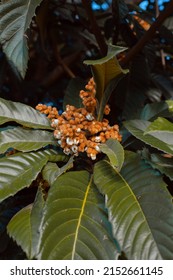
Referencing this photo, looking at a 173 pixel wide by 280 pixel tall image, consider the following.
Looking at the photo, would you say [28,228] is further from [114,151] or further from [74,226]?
[114,151]

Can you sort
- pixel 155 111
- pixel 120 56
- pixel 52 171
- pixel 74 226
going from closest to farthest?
1. pixel 74 226
2. pixel 52 171
3. pixel 155 111
4. pixel 120 56

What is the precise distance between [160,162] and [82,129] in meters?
0.18

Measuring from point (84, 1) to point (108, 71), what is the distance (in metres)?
0.31

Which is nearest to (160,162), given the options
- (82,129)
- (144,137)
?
(144,137)

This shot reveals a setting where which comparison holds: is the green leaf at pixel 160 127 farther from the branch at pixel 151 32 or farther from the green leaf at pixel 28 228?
the branch at pixel 151 32

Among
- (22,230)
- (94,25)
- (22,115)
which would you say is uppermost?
(94,25)

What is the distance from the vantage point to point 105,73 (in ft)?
3.06

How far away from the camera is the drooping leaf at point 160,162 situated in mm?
877

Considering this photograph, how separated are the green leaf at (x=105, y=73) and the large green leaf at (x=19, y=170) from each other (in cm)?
17

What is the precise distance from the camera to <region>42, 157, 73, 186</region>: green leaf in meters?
0.87

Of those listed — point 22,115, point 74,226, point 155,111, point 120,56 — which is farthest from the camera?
point 120,56

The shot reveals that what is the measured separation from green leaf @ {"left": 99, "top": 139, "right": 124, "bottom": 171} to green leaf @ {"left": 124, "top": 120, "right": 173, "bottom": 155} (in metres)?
0.05

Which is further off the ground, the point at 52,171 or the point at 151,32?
the point at 151,32
